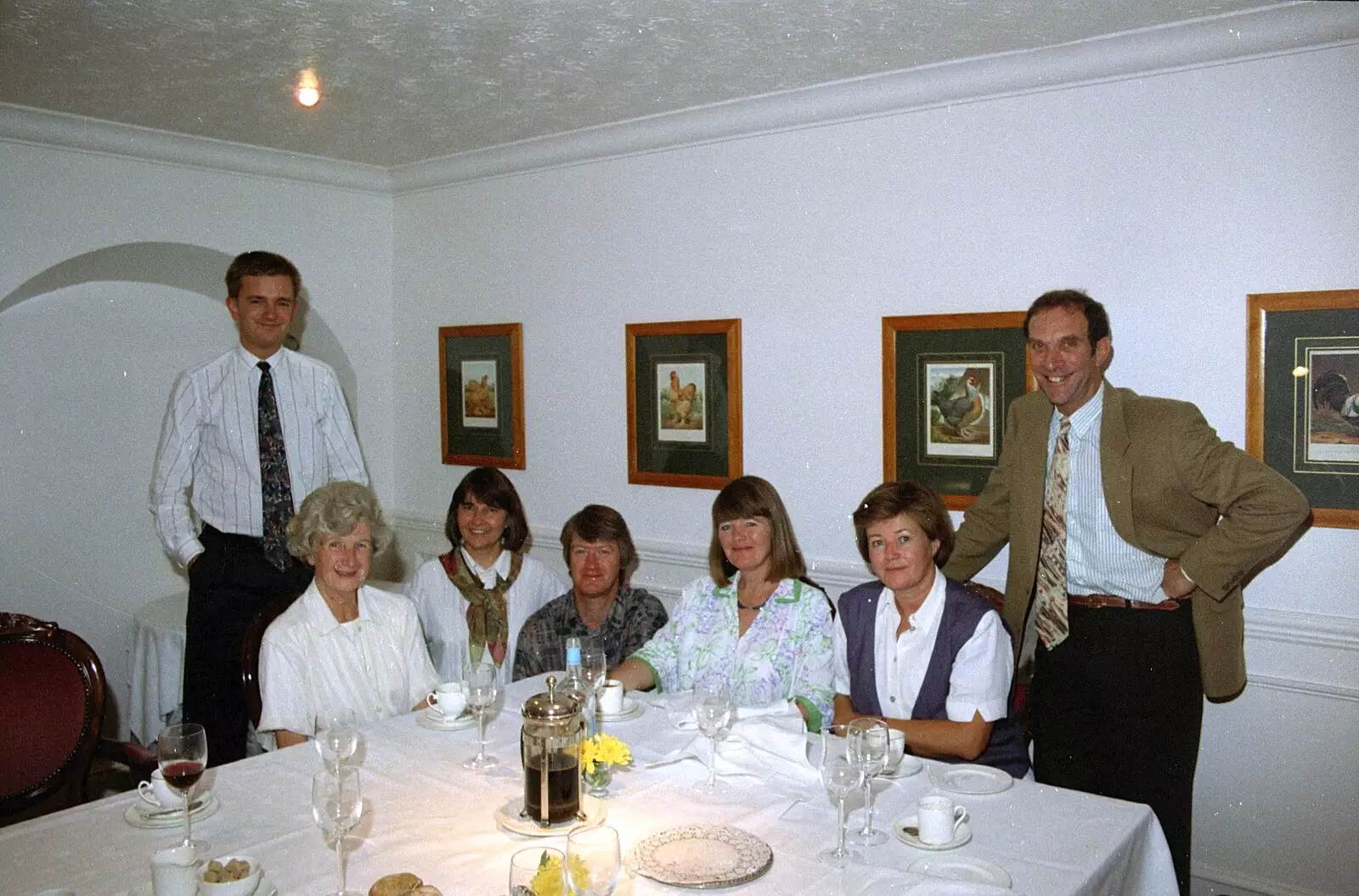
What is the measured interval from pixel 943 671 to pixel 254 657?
191 centimetres

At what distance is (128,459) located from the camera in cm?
529

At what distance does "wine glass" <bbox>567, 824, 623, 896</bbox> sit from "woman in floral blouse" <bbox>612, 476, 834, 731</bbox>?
1.47 m

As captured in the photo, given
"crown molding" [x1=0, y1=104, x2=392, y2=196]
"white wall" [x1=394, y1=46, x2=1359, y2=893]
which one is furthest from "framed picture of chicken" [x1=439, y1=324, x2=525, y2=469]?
"crown molding" [x1=0, y1=104, x2=392, y2=196]

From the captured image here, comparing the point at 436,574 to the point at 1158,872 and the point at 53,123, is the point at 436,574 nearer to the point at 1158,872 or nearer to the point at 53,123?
the point at 53,123

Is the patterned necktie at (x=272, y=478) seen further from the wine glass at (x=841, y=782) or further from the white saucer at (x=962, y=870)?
the white saucer at (x=962, y=870)

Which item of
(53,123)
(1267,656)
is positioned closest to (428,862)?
(1267,656)

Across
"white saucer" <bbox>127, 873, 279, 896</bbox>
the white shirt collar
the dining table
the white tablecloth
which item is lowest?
the white tablecloth

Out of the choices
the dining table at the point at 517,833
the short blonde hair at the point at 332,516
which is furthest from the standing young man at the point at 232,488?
the dining table at the point at 517,833

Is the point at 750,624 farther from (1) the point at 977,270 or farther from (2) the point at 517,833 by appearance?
(1) the point at 977,270

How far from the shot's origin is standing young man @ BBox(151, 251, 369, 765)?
3986 mm

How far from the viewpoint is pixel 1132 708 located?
3096 millimetres

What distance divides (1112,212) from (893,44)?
0.88 metres

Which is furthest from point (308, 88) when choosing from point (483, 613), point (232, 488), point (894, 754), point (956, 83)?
point (894, 754)

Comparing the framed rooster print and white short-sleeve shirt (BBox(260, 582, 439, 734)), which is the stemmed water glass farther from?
the framed rooster print
